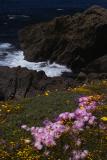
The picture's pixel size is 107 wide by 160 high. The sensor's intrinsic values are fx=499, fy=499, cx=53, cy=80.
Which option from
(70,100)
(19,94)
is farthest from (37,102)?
(19,94)

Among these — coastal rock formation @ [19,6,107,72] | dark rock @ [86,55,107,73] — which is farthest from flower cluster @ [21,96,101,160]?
coastal rock formation @ [19,6,107,72]

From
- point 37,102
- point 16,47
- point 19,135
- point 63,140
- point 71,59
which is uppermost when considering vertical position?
point 63,140

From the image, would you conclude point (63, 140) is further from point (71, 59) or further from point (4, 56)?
point (4, 56)

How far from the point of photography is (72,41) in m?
65.3

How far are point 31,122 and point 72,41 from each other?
49875mm

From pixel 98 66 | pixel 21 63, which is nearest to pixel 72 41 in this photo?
pixel 21 63

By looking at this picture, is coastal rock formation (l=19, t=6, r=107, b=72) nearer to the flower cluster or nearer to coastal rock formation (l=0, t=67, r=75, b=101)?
coastal rock formation (l=0, t=67, r=75, b=101)

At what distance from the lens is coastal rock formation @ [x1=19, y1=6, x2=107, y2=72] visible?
63.3 meters

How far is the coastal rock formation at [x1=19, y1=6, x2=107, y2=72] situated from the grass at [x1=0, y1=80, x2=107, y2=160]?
3967cm

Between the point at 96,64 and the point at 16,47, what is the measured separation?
23250mm

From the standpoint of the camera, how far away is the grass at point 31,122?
505 inches

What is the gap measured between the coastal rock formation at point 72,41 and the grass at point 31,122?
39.7 m

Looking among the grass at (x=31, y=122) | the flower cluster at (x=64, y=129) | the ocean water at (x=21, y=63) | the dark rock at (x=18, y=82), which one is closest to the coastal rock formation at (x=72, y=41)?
the ocean water at (x=21, y=63)

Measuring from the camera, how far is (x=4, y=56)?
69062 mm
